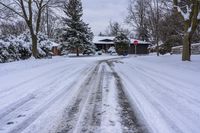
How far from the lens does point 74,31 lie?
178ft

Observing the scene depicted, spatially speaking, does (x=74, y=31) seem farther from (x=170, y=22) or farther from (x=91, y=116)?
(x=91, y=116)

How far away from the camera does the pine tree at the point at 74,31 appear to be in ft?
177

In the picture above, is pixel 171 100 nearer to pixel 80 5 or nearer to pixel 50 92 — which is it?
pixel 50 92

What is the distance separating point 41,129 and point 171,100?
3788 millimetres

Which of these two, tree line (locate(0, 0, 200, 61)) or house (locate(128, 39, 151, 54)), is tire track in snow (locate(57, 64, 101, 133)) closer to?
tree line (locate(0, 0, 200, 61))

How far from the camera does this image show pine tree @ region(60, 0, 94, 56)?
54094 mm

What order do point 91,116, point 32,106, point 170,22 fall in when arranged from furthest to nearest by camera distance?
point 170,22 < point 32,106 < point 91,116

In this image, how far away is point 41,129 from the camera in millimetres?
5492

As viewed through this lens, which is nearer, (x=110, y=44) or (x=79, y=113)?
(x=79, y=113)

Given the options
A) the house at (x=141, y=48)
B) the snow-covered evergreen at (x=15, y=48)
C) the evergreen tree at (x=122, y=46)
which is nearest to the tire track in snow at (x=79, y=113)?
the snow-covered evergreen at (x=15, y=48)

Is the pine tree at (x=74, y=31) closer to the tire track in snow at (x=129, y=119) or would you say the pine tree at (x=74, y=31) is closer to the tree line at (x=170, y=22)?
the tree line at (x=170, y=22)

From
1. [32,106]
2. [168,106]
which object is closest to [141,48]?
[168,106]

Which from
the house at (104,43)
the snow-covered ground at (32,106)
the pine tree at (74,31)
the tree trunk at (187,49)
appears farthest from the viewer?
the house at (104,43)

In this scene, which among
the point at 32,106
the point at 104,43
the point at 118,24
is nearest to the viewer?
the point at 32,106
